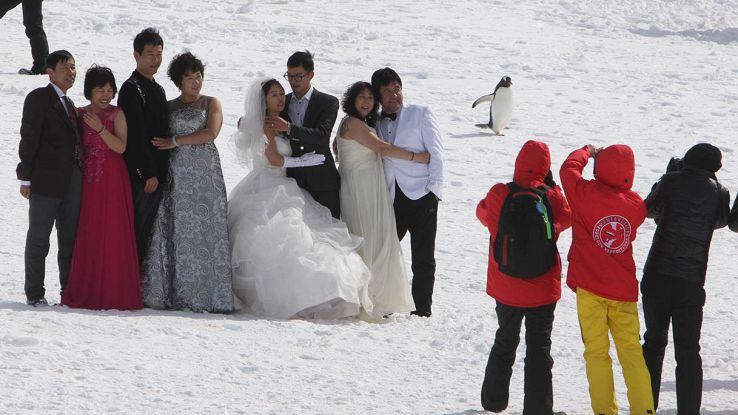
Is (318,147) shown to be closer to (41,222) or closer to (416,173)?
(416,173)

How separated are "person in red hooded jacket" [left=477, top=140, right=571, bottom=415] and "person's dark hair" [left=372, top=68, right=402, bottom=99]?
2143 millimetres

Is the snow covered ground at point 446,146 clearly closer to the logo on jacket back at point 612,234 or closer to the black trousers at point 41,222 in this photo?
the black trousers at point 41,222

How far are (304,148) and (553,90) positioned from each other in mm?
9592

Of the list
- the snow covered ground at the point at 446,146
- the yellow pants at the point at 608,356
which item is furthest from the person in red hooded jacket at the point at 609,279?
the snow covered ground at the point at 446,146

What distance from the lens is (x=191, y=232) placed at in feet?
22.9

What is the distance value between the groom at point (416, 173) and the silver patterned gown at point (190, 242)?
116cm

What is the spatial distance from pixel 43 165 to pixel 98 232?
1.68ft

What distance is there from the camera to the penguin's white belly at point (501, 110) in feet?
44.2

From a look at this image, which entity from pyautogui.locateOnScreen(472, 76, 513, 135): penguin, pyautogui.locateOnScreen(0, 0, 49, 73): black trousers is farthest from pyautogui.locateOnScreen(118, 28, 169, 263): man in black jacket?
pyautogui.locateOnScreen(472, 76, 513, 135): penguin

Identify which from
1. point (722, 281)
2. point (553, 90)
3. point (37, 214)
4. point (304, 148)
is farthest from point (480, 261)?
point (553, 90)

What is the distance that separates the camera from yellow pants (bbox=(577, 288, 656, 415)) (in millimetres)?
5121

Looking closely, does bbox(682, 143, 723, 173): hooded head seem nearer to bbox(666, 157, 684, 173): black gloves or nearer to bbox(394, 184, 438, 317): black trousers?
bbox(666, 157, 684, 173): black gloves

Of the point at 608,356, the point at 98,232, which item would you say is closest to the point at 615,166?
the point at 608,356

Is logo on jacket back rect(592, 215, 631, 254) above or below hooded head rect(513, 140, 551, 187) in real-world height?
below
